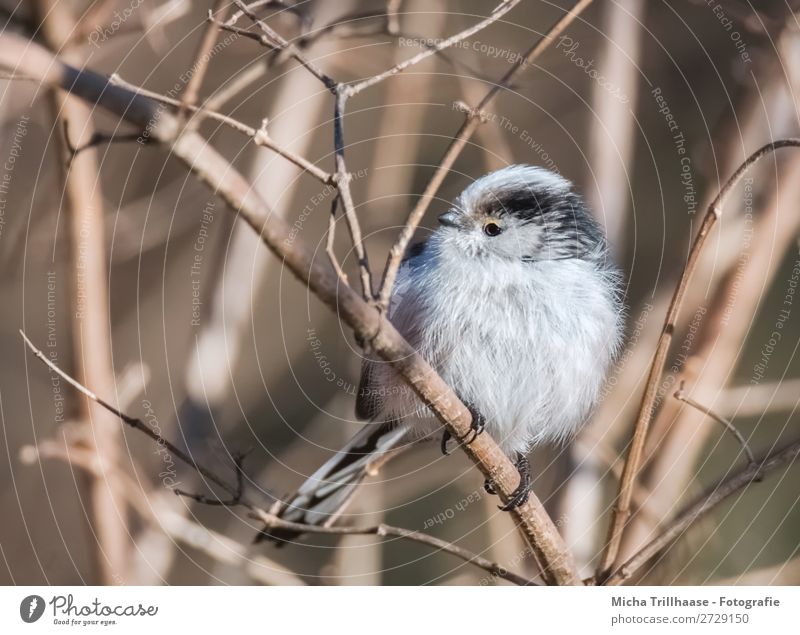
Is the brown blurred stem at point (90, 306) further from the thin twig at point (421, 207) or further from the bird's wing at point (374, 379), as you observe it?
the thin twig at point (421, 207)

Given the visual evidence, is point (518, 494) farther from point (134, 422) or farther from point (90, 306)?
point (90, 306)

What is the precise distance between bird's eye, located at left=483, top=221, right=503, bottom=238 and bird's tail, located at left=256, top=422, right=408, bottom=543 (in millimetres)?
462

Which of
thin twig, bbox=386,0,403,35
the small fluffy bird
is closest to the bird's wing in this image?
the small fluffy bird

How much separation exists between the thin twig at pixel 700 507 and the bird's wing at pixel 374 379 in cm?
56

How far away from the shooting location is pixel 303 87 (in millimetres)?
1690

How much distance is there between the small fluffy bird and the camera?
1.52 metres

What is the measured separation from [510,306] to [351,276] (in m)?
0.31

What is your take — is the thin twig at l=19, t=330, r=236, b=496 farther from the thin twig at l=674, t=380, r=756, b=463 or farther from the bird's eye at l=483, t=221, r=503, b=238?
the thin twig at l=674, t=380, r=756, b=463

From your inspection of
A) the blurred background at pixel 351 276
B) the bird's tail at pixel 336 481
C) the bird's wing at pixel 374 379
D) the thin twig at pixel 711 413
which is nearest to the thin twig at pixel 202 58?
the blurred background at pixel 351 276

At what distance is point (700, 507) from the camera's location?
150cm

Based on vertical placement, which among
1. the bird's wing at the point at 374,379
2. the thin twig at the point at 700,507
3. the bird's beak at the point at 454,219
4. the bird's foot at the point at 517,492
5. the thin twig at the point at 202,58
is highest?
the thin twig at the point at 202,58

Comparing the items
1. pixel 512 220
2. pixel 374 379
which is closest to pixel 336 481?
pixel 374 379

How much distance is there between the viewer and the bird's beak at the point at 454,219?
155 centimetres

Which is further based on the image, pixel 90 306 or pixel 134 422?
pixel 90 306
